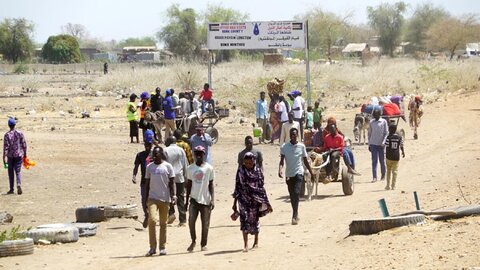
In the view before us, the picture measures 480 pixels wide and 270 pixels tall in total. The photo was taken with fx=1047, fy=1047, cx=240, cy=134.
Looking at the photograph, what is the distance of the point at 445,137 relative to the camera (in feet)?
111

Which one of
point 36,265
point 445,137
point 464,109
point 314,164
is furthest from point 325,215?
point 464,109

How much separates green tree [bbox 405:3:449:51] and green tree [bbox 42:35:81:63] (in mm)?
41318

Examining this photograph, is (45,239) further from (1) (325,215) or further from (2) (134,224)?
(1) (325,215)

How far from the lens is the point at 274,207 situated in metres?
19.3

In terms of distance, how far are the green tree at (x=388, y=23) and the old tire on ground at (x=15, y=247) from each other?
113518mm

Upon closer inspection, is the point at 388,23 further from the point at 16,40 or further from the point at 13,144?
the point at 13,144

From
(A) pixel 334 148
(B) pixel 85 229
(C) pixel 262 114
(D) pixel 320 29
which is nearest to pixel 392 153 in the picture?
(A) pixel 334 148

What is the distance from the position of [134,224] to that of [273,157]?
11.0 meters

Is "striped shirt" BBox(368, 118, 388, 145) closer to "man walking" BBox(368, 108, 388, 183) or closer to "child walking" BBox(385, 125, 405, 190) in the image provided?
"man walking" BBox(368, 108, 388, 183)

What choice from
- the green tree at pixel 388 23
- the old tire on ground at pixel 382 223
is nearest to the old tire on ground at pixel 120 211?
the old tire on ground at pixel 382 223

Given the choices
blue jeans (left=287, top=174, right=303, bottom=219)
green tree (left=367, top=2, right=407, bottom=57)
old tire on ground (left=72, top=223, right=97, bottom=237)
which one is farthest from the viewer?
green tree (left=367, top=2, right=407, bottom=57)

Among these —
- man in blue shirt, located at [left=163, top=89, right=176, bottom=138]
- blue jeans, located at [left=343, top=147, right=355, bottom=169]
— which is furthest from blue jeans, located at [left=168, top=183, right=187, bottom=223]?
man in blue shirt, located at [left=163, top=89, right=176, bottom=138]

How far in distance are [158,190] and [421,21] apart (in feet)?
397

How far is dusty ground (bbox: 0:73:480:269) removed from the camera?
1330 centimetres
